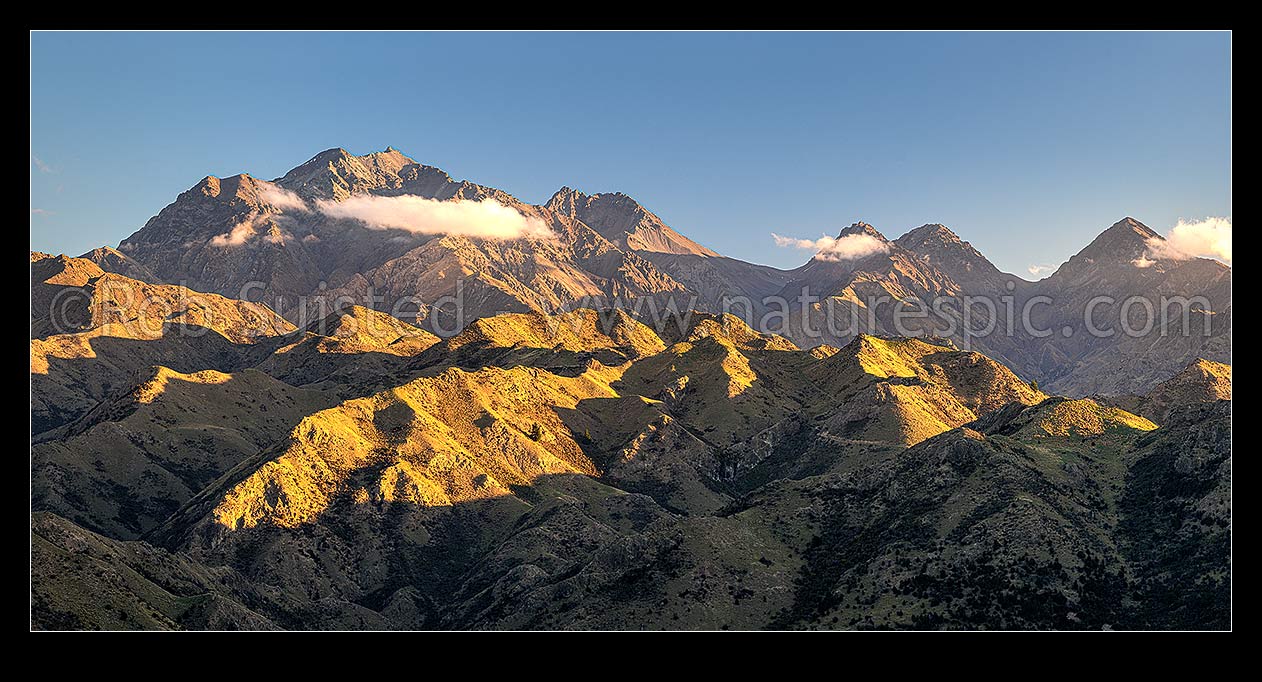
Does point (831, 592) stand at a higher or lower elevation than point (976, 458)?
lower

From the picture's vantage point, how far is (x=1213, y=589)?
419ft
